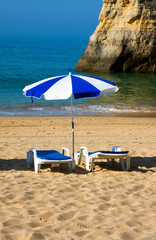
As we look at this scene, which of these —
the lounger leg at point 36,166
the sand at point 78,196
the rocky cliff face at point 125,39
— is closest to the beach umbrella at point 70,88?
the lounger leg at point 36,166

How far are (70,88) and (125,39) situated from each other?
27531 mm

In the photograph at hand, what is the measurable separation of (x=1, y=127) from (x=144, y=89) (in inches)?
604

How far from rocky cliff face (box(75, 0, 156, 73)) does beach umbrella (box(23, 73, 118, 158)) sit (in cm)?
2670

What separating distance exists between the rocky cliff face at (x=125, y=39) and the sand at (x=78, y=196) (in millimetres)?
23614

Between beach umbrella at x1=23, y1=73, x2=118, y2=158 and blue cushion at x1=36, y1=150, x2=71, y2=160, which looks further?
blue cushion at x1=36, y1=150, x2=71, y2=160

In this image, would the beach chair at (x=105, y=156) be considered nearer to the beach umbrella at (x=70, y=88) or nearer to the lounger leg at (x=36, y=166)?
the lounger leg at (x=36, y=166)

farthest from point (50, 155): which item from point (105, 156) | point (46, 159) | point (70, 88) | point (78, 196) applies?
point (78, 196)

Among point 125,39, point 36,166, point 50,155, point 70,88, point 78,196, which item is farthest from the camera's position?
point 125,39

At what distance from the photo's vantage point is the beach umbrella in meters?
7.12

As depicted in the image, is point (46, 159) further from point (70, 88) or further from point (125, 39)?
point (125, 39)

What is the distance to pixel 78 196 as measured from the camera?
246 inches

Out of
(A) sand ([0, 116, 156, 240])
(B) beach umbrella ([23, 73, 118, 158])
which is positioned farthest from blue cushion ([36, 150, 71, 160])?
(B) beach umbrella ([23, 73, 118, 158])

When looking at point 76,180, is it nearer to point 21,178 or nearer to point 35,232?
point 21,178

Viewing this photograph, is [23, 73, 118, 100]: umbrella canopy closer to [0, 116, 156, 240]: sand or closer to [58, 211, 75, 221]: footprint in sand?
[0, 116, 156, 240]: sand
